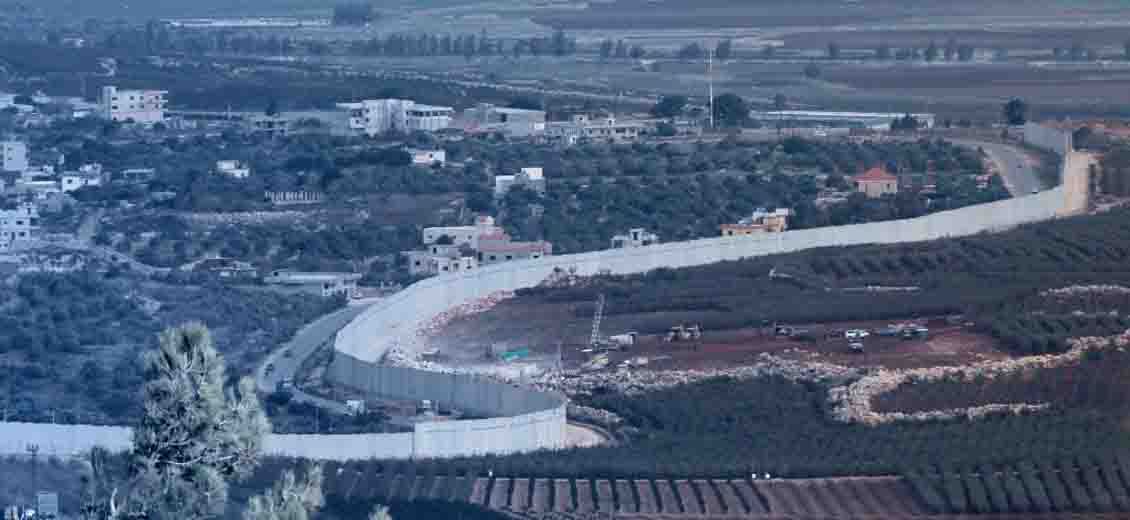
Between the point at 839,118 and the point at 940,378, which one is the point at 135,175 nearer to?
the point at 839,118

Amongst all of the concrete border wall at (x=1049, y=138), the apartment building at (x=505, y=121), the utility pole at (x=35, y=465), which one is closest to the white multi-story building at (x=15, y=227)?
the apartment building at (x=505, y=121)

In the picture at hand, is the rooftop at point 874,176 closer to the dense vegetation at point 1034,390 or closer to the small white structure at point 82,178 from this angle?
the small white structure at point 82,178

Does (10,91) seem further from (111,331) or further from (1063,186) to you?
(111,331)

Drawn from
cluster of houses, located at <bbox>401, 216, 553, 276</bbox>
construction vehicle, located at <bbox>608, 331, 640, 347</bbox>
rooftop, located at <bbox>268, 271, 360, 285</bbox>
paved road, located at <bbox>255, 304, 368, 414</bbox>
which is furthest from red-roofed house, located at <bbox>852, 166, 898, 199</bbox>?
construction vehicle, located at <bbox>608, 331, 640, 347</bbox>

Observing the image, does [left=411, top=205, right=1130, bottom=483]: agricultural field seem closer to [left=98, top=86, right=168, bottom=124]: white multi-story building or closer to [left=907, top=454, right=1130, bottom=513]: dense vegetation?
[left=907, top=454, right=1130, bottom=513]: dense vegetation

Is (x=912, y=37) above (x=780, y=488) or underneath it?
underneath

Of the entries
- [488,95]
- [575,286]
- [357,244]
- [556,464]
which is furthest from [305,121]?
[556,464]

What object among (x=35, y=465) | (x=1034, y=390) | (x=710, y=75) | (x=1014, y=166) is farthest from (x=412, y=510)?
(x=710, y=75)
